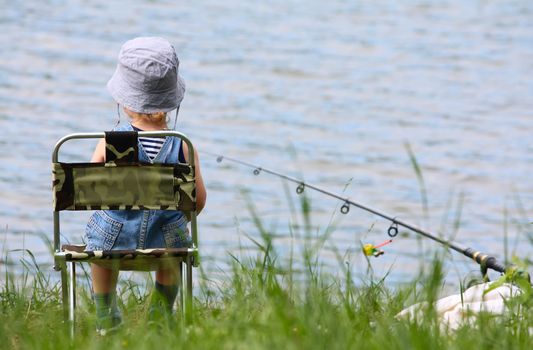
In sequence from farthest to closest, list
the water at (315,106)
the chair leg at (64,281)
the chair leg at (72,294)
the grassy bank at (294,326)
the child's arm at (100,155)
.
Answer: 1. the water at (315,106)
2. the child's arm at (100,155)
3. the chair leg at (64,281)
4. the chair leg at (72,294)
5. the grassy bank at (294,326)

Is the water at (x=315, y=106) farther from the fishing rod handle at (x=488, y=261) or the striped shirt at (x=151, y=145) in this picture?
the striped shirt at (x=151, y=145)

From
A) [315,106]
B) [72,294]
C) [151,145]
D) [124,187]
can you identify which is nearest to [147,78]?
[151,145]

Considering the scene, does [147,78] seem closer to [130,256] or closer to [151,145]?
[151,145]

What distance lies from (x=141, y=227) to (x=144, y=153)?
237mm

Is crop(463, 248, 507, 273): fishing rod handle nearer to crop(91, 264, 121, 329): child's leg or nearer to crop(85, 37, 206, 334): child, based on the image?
crop(85, 37, 206, 334): child

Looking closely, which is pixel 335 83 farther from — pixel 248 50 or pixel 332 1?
pixel 332 1

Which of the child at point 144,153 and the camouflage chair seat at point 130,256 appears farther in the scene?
the child at point 144,153

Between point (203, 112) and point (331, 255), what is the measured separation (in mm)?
4876

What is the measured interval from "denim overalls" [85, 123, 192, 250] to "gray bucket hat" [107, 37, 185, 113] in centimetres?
10

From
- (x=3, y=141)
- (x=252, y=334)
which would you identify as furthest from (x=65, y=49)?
(x=252, y=334)

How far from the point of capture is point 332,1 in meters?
21.6

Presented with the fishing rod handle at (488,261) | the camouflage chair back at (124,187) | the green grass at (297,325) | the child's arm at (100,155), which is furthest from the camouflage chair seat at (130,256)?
the fishing rod handle at (488,261)

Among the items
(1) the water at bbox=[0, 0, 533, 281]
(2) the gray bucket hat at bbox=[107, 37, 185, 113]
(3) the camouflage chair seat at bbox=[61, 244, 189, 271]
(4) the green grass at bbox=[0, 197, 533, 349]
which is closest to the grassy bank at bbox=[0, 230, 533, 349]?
(4) the green grass at bbox=[0, 197, 533, 349]

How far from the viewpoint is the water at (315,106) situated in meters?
8.60
